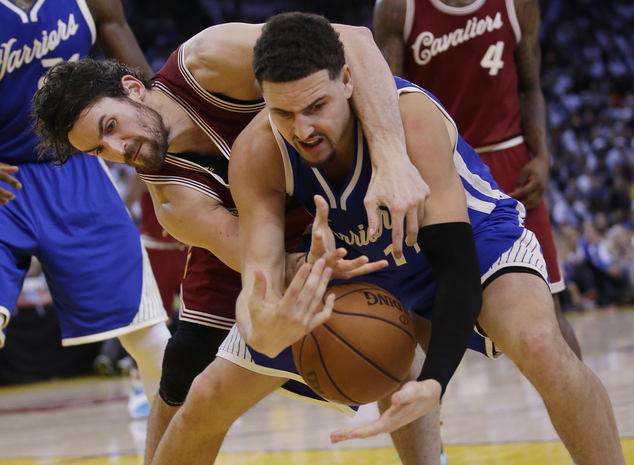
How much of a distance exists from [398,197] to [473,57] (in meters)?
2.24

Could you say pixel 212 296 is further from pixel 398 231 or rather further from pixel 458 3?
pixel 458 3

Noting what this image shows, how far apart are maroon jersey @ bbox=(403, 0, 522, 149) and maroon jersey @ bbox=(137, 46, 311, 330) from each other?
4.64 ft

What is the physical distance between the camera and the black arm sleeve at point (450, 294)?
213 cm

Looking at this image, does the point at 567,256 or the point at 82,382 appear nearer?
the point at 82,382

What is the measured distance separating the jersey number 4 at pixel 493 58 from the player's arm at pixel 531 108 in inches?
6.5

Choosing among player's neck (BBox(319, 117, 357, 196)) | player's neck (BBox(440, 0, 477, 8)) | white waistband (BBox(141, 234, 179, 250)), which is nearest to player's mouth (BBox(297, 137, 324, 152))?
player's neck (BBox(319, 117, 357, 196))

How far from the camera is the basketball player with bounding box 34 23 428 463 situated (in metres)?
3.00

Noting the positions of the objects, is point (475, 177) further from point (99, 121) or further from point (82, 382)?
point (82, 382)

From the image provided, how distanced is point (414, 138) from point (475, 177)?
385 millimetres

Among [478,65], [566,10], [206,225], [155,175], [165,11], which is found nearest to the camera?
[206,225]

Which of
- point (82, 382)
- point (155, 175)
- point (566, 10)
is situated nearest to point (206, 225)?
point (155, 175)

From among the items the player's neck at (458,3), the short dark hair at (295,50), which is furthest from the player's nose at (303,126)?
the player's neck at (458,3)

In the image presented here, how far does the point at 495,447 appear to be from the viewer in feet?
12.8

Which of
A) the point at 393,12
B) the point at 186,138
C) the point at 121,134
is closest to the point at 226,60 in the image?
Answer: the point at 186,138
